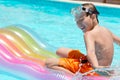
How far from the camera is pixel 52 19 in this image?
8.52 metres

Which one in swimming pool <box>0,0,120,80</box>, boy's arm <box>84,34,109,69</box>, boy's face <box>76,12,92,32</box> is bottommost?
boy's arm <box>84,34,109,69</box>

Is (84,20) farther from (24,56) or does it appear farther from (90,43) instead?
(24,56)

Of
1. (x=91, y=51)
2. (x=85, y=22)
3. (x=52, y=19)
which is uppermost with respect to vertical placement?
(x=52, y=19)

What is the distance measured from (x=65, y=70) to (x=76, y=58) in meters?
0.20

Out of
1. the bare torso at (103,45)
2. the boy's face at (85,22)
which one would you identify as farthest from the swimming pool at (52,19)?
the boy's face at (85,22)

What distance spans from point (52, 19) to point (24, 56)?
416cm

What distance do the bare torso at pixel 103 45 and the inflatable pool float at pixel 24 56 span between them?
12.7 inches

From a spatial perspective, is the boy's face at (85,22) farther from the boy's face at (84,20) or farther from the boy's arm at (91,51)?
the boy's arm at (91,51)

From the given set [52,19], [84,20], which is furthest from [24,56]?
[52,19]

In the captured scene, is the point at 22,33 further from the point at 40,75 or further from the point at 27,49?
the point at 40,75

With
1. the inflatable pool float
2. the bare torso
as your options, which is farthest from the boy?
the inflatable pool float

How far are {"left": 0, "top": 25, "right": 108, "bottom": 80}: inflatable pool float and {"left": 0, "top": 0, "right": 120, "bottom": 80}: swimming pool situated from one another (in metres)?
1.14

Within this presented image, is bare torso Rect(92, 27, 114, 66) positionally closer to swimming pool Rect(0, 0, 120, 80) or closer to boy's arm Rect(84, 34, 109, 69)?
boy's arm Rect(84, 34, 109, 69)

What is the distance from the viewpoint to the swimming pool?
6527 millimetres
